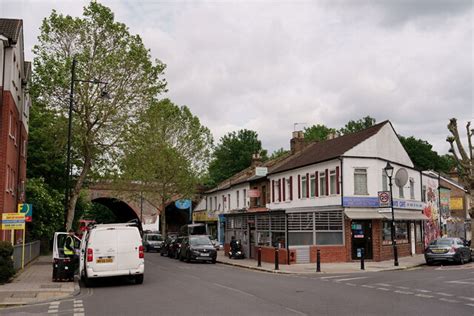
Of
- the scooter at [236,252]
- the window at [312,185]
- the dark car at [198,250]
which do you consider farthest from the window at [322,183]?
the dark car at [198,250]

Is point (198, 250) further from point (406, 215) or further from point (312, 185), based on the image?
point (406, 215)

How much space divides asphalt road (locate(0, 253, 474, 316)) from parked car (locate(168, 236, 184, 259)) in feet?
53.8

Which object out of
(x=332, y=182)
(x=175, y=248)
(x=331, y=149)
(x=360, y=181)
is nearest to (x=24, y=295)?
(x=332, y=182)

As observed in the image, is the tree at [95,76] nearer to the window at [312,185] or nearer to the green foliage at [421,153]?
the window at [312,185]

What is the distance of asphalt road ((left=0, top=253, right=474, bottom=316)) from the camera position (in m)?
11.9

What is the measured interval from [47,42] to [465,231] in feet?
145

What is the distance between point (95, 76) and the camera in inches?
1144

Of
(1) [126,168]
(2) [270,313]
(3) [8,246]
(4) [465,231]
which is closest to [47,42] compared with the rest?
(1) [126,168]

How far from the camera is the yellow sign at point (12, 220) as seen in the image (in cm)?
2067

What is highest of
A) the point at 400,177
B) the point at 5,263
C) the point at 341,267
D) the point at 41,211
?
the point at 400,177

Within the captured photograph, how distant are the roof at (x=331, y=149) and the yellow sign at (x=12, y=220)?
1821cm

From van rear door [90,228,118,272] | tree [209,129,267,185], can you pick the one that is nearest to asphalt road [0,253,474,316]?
van rear door [90,228,118,272]

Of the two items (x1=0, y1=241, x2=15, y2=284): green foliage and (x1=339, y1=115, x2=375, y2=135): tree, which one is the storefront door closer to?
(x1=0, y1=241, x2=15, y2=284): green foliage

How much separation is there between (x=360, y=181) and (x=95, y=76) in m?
16.8
